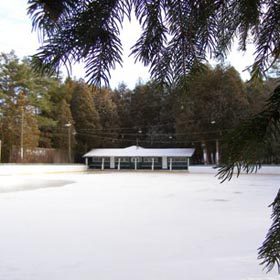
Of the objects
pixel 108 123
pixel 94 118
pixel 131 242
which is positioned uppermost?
pixel 94 118

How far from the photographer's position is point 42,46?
698 millimetres

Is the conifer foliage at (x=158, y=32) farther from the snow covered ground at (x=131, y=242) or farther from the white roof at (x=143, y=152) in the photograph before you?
the white roof at (x=143, y=152)

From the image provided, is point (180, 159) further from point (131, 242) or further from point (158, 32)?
point (158, 32)

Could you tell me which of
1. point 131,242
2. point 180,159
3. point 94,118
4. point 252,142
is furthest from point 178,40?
Result: point 94,118

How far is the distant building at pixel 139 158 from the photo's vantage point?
128 ft

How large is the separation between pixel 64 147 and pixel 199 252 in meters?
38.1

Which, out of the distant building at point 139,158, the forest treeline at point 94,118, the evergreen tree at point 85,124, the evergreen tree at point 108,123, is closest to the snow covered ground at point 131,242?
the forest treeline at point 94,118

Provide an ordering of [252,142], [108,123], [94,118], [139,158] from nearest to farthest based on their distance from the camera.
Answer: [252,142], [139,158], [94,118], [108,123]

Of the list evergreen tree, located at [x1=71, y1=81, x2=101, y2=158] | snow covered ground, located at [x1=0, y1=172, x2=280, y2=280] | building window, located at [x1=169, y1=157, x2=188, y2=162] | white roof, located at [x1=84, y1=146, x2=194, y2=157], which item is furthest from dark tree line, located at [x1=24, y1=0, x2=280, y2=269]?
evergreen tree, located at [x1=71, y1=81, x2=101, y2=158]

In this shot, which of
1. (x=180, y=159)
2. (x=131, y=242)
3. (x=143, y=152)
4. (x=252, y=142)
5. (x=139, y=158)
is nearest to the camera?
(x=252, y=142)

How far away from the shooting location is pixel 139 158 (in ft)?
133

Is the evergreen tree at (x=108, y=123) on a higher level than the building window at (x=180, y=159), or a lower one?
higher

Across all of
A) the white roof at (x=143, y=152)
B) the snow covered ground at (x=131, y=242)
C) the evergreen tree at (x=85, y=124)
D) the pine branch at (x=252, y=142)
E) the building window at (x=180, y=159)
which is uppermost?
the evergreen tree at (x=85, y=124)

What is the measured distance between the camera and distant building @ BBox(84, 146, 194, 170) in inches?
1533
